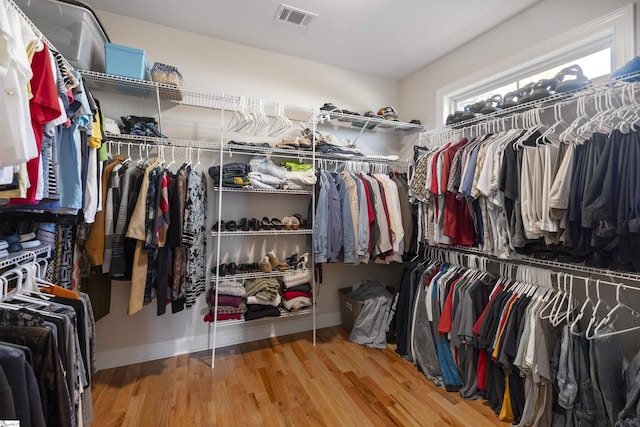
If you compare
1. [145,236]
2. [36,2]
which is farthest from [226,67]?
[145,236]

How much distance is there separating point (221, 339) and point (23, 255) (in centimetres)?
165

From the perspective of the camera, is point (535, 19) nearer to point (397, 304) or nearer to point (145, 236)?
point (397, 304)

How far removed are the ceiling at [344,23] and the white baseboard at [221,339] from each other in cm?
250

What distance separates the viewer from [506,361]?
1.60 metres

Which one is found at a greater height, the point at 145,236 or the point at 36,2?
the point at 36,2

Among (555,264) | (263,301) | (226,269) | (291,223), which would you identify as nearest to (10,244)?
(226,269)

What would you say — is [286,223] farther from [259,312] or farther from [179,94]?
[179,94]

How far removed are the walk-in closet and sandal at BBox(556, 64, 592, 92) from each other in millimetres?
12

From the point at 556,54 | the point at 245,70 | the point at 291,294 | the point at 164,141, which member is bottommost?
the point at 291,294

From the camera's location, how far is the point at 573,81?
1.59m

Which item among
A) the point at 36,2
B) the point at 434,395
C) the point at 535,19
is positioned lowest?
the point at 434,395

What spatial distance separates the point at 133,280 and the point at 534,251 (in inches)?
96.5

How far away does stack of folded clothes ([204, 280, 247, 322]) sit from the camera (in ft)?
7.40

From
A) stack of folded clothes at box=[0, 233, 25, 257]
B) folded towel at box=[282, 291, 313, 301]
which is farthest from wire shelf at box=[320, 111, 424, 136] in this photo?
stack of folded clothes at box=[0, 233, 25, 257]
